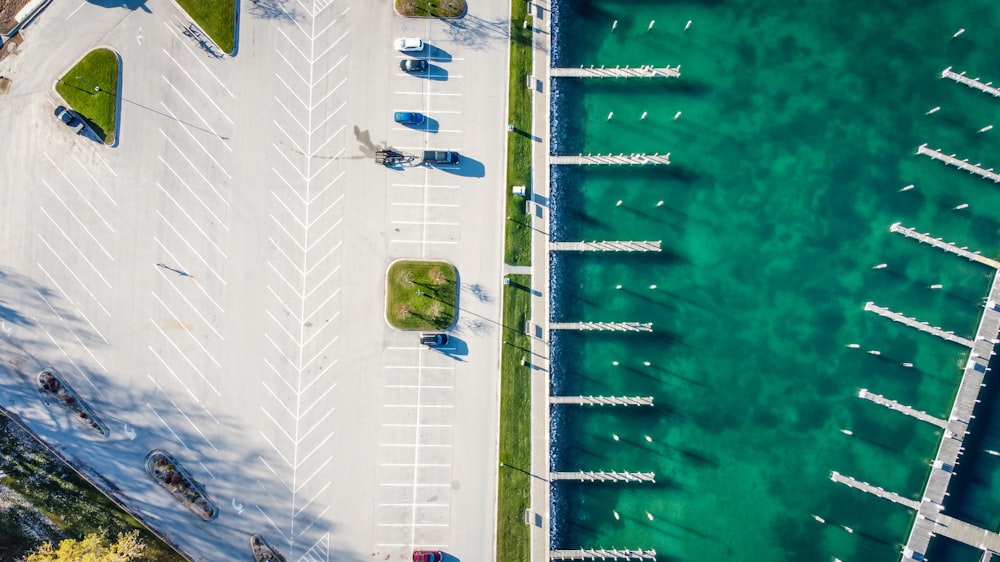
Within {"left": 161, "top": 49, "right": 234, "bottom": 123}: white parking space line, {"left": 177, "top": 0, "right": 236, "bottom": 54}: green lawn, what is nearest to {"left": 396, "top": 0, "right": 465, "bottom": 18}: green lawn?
{"left": 177, "top": 0, "right": 236, "bottom": 54}: green lawn

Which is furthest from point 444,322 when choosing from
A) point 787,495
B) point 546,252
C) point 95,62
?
point 95,62

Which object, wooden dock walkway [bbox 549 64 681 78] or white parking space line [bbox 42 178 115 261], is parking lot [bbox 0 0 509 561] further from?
wooden dock walkway [bbox 549 64 681 78]

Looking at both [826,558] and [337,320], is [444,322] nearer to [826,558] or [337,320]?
[337,320]

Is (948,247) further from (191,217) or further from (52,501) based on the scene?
(52,501)

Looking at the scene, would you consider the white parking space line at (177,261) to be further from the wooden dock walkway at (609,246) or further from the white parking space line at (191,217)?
the wooden dock walkway at (609,246)

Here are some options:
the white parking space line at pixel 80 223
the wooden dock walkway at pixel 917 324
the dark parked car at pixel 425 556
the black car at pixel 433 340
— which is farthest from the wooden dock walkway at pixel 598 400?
the white parking space line at pixel 80 223
